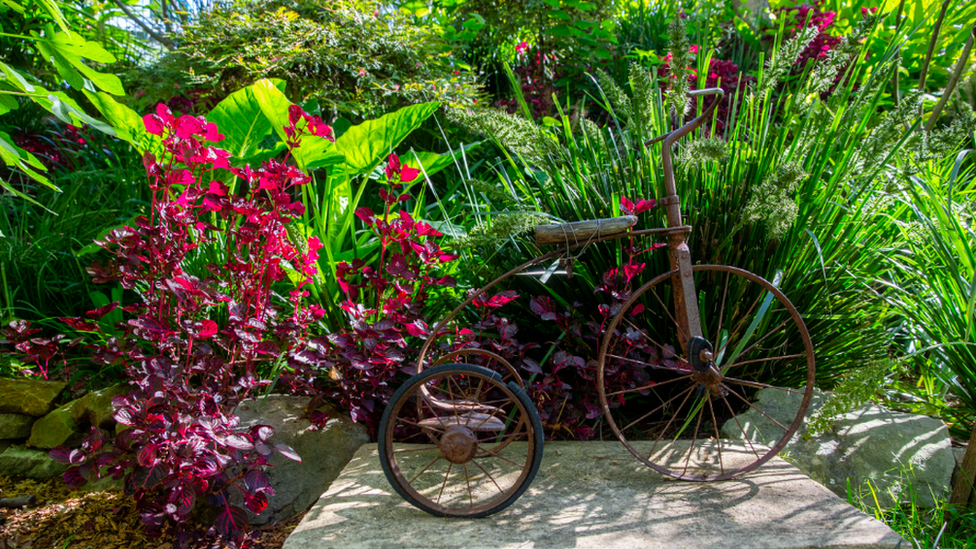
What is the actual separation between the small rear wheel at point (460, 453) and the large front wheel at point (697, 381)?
1.08 ft

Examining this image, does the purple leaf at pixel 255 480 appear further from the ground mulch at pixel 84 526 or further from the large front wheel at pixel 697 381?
the large front wheel at pixel 697 381

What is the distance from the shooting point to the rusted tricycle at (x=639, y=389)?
1.60m

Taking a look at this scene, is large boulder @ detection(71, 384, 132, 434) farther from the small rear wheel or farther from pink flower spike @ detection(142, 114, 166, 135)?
the small rear wheel

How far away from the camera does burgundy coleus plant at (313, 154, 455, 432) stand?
1959mm

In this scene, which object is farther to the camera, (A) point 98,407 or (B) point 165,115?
(A) point 98,407

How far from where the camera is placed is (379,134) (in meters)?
2.45

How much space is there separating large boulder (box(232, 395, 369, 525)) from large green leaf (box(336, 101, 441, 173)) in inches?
40.1

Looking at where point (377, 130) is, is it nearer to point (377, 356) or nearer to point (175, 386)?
point (377, 356)

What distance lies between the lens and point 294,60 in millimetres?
3049

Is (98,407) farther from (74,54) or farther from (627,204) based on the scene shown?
(627,204)

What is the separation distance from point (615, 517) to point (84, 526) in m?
1.68

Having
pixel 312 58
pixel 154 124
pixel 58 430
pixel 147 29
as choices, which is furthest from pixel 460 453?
pixel 147 29

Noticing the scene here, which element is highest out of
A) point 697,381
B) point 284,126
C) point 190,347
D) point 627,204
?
point 284,126

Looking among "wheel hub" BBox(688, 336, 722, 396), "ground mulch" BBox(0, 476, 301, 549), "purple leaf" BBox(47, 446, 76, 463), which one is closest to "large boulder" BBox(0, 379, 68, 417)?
"ground mulch" BBox(0, 476, 301, 549)
